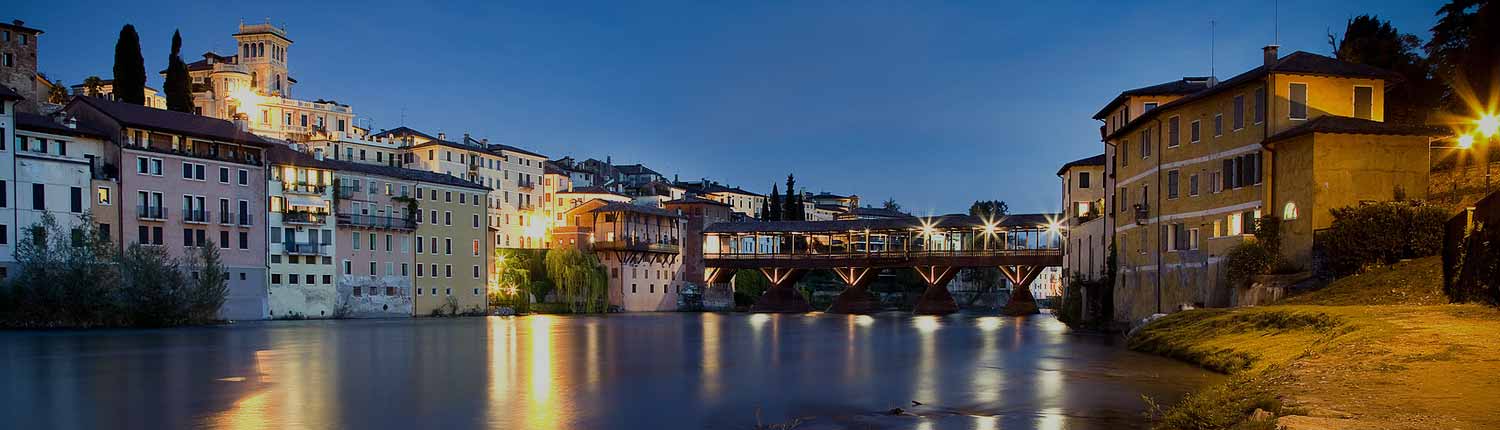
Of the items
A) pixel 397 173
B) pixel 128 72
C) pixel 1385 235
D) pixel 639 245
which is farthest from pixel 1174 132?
pixel 128 72

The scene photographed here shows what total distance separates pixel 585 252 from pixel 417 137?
27.2m

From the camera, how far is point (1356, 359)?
16.5m

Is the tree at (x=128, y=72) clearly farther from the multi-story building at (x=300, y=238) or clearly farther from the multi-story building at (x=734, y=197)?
the multi-story building at (x=734, y=197)

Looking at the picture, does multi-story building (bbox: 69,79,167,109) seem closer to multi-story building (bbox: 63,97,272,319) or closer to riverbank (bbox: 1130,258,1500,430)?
multi-story building (bbox: 63,97,272,319)

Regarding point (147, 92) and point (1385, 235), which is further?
point (147, 92)

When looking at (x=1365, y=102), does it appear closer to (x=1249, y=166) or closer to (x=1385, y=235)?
(x=1249, y=166)

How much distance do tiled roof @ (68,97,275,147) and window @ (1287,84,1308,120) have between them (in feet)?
191

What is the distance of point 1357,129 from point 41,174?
196 ft

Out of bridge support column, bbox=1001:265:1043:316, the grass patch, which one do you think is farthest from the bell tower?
the grass patch

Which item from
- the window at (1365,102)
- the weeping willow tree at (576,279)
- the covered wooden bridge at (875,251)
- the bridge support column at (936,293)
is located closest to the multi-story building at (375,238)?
the weeping willow tree at (576,279)

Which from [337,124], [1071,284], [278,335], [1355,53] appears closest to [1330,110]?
[1355,53]

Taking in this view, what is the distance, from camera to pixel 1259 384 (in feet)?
52.6

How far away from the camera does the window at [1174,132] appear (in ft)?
131

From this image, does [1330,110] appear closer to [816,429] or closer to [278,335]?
[816,429]
